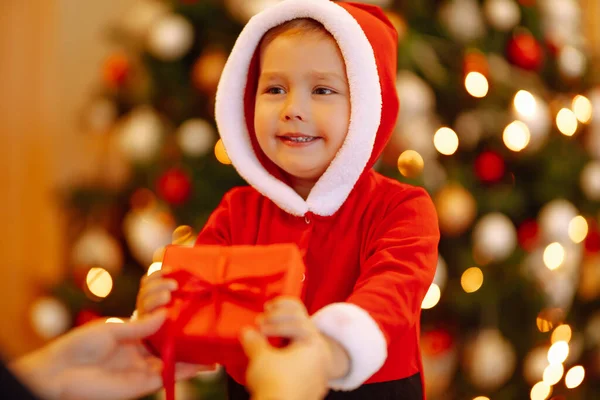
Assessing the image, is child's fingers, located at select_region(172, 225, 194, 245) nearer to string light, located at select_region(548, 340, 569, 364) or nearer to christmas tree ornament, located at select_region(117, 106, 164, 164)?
christmas tree ornament, located at select_region(117, 106, 164, 164)

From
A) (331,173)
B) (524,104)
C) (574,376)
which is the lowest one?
(574,376)

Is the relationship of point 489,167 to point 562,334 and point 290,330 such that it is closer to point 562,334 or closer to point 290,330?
point 562,334

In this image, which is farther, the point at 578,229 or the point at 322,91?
the point at 578,229

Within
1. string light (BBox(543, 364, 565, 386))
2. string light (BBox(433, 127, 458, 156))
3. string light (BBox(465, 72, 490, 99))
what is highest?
string light (BBox(465, 72, 490, 99))

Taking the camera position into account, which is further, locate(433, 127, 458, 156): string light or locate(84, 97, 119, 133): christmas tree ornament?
locate(84, 97, 119, 133): christmas tree ornament

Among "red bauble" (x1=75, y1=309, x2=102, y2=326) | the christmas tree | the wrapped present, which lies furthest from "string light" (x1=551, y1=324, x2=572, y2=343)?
the wrapped present

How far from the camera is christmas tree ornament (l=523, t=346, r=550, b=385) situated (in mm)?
1781

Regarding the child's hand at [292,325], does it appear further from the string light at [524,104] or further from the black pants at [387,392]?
the string light at [524,104]

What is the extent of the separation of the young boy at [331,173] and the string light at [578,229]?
102cm

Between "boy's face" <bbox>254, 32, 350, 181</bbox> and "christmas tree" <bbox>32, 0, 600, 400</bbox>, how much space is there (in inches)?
22.9

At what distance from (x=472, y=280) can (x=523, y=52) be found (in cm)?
60

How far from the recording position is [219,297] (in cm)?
79

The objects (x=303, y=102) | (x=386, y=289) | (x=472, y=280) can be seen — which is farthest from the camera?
(x=472, y=280)

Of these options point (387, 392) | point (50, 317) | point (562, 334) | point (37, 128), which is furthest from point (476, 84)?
point (37, 128)
